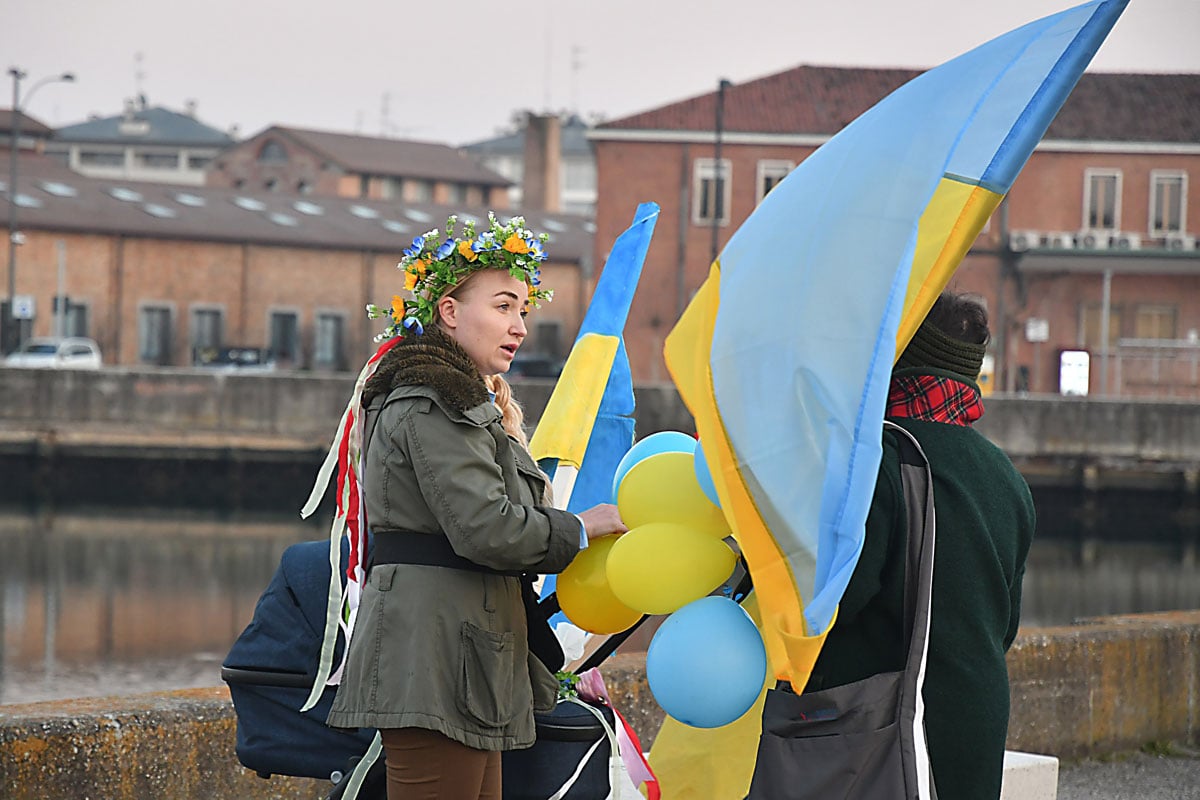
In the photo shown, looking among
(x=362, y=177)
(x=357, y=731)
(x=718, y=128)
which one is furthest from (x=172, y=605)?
(x=362, y=177)

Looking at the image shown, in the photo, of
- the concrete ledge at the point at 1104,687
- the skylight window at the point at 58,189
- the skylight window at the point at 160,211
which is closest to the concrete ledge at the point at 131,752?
the concrete ledge at the point at 1104,687

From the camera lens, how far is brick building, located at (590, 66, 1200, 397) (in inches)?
1746

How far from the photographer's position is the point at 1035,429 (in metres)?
29.4

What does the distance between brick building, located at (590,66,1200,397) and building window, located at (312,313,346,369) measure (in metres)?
12.0

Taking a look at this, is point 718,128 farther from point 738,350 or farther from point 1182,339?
point 738,350

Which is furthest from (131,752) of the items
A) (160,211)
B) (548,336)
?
(548,336)

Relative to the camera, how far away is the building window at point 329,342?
54375 millimetres

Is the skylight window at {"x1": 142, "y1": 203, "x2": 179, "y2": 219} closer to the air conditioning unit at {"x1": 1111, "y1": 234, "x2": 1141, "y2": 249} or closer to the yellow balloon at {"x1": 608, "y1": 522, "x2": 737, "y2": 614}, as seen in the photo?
the air conditioning unit at {"x1": 1111, "y1": 234, "x2": 1141, "y2": 249}

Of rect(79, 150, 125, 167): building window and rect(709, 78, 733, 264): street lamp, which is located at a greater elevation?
rect(79, 150, 125, 167): building window

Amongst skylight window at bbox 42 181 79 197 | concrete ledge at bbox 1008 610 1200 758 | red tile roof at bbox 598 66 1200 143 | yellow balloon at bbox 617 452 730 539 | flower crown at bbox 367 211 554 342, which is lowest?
concrete ledge at bbox 1008 610 1200 758

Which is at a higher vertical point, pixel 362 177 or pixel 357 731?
pixel 362 177

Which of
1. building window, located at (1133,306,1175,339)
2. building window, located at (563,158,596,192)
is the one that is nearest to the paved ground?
building window, located at (1133,306,1175,339)

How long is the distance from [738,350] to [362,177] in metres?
71.0

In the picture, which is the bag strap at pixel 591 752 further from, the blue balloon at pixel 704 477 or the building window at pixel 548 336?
the building window at pixel 548 336
